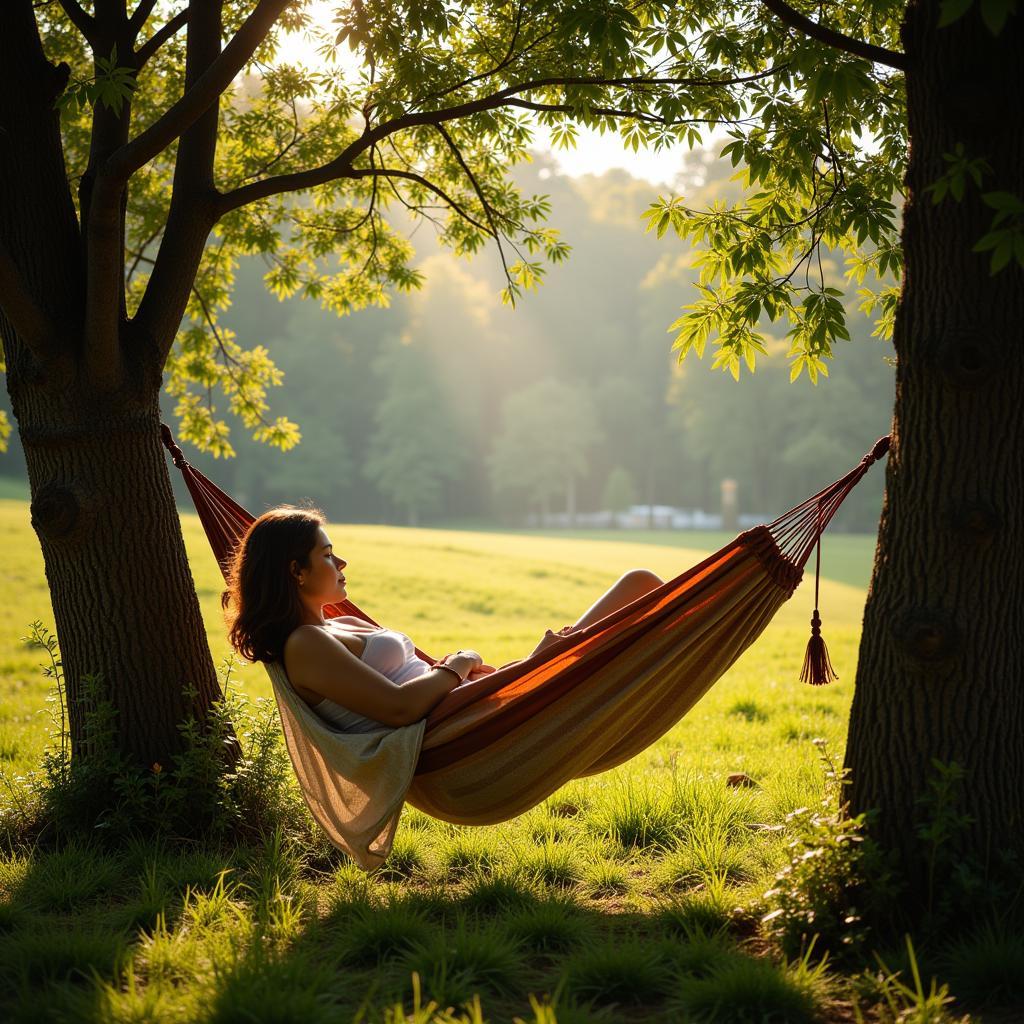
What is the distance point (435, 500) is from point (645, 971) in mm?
36236

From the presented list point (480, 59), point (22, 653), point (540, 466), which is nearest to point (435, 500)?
point (540, 466)

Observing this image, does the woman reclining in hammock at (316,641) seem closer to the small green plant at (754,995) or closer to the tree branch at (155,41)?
the small green plant at (754,995)

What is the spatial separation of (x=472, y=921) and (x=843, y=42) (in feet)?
7.85

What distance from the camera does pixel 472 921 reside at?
8.73 ft

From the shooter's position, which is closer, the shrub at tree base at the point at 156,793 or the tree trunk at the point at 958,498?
the tree trunk at the point at 958,498

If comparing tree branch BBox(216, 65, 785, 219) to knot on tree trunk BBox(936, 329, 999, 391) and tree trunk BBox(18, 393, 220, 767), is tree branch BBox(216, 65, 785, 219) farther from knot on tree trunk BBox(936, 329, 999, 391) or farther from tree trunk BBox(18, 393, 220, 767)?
knot on tree trunk BBox(936, 329, 999, 391)

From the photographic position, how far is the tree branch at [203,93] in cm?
279

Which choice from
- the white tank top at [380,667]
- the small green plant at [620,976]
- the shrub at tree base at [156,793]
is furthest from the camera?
the shrub at tree base at [156,793]

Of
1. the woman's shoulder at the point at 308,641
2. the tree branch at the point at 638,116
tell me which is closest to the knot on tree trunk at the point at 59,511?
the woman's shoulder at the point at 308,641

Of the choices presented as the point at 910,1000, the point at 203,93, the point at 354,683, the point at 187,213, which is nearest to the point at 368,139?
the point at 187,213

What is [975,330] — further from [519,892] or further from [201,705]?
[201,705]

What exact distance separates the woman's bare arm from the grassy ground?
491mm

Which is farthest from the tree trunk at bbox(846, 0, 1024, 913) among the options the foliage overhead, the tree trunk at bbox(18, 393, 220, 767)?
the tree trunk at bbox(18, 393, 220, 767)

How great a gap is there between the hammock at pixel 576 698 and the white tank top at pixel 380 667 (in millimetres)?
54
